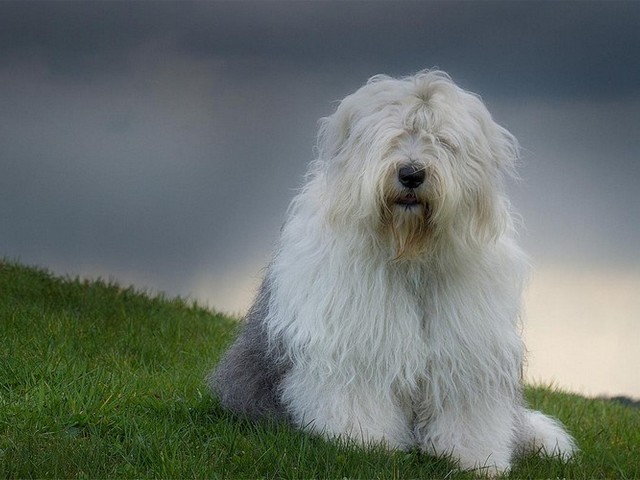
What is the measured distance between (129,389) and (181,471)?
5.62 feet

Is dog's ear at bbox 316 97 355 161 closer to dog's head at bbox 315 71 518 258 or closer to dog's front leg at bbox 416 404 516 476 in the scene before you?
dog's head at bbox 315 71 518 258

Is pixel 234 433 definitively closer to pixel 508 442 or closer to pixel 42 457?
pixel 42 457

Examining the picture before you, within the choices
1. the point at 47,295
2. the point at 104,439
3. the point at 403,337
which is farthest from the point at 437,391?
the point at 47,295

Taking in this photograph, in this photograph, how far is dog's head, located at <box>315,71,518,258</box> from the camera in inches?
218

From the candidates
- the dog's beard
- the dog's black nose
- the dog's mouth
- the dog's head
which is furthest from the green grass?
the dog's black nose

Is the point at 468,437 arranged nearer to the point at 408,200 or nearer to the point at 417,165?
the point at 408,200

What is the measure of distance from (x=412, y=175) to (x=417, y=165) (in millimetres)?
59

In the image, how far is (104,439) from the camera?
6371mm

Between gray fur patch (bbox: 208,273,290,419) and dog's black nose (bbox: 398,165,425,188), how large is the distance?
1534mm

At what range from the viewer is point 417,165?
5.50 meters

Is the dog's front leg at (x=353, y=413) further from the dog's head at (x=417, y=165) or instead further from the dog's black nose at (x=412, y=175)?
the dog's black nose at (x=412, y=175)

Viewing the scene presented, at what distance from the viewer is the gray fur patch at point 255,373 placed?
6.61 metres

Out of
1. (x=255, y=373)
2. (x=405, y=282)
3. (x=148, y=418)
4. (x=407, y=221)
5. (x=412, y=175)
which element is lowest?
(x=148, y=418)

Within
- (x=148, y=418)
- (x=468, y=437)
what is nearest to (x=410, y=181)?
(x=468, y=437)
